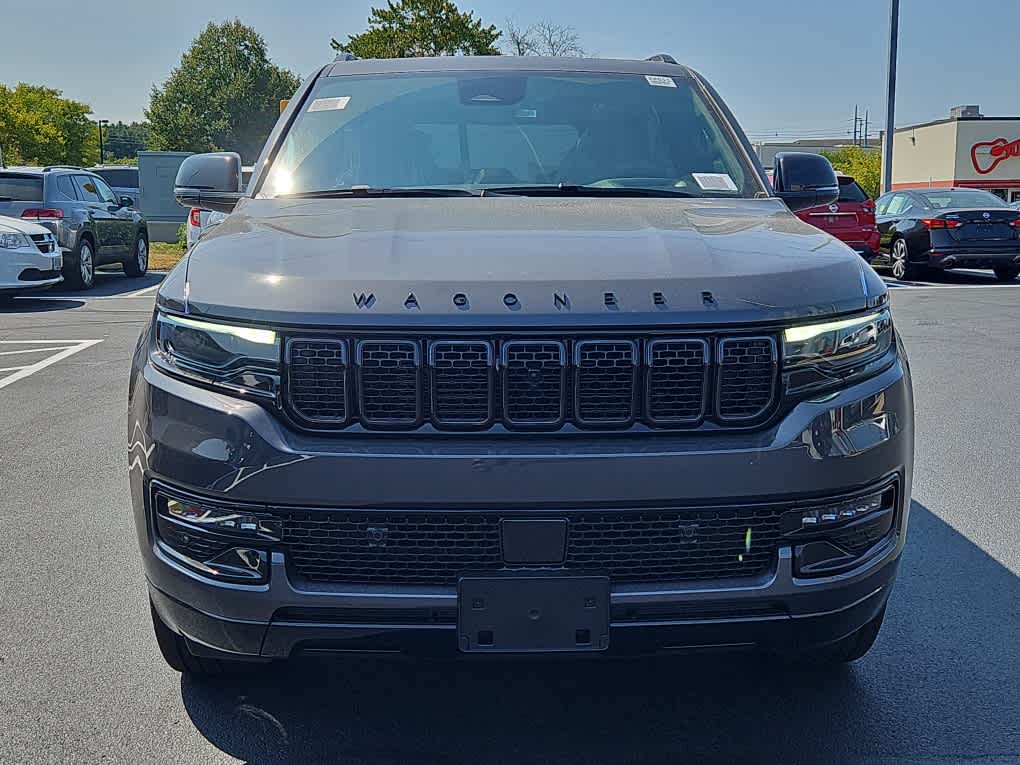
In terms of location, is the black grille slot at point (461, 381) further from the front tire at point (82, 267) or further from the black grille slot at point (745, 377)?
the front tire at point (82, 267)

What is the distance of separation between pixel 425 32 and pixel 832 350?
4746 centimetres

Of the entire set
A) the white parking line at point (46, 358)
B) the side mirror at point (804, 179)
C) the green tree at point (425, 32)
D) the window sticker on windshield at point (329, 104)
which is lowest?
the white parking line at point (46, 358)

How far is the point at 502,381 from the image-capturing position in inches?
92.5

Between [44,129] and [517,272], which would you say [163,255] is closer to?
[517,272]

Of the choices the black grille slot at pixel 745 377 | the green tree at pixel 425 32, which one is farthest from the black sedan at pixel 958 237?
the green tree at pixel 425 32

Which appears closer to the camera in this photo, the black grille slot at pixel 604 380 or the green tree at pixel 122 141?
the black grille slot at pixel 604 380

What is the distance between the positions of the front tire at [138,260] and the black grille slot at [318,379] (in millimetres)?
16559

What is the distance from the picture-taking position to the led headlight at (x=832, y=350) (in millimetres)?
2449

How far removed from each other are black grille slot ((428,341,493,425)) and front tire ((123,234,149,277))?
16.7 metres

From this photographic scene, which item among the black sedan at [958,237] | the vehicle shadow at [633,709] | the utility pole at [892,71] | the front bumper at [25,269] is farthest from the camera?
the utility pole at [892,71]

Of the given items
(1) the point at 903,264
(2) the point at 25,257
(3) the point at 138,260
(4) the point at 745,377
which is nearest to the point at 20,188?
(2) the point at 25,257

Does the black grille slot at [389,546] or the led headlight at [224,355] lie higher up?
the led headlight at [224,355]

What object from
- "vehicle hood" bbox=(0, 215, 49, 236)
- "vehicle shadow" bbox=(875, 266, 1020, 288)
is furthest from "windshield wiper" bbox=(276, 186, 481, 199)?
"vehicle shadow" bbox=(875, 266, 1020, 288)

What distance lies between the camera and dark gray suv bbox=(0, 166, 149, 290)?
14.9 metres
